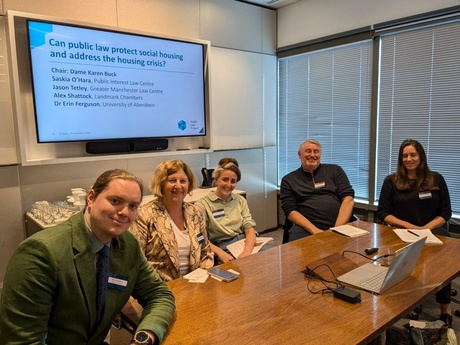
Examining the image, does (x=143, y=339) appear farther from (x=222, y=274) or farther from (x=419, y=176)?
(x=419, y=176)

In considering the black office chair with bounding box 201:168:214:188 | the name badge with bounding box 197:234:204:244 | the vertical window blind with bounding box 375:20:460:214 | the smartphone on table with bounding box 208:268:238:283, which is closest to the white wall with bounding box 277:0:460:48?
the vertical window blind with bounding box 375:20:460:214

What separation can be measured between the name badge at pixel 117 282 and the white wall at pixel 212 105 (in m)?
1.95

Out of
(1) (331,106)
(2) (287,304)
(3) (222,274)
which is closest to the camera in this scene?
(2) (287,304)

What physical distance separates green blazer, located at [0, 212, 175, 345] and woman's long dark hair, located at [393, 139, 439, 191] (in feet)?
7.53

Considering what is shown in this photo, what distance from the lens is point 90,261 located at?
1197 millimetres

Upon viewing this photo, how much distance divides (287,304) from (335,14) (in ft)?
12.0

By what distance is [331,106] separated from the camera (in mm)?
4309

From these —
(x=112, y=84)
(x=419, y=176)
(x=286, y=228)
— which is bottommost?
(x=286, y=228)

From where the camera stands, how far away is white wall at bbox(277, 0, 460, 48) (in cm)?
344

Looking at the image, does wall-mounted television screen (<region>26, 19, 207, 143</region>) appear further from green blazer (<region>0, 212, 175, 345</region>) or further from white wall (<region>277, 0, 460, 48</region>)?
green blazer (<region>0, 212, 175, 345</region>)

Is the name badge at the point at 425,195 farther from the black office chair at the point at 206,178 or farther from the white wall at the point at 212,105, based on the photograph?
the white wall at the point at 212,105

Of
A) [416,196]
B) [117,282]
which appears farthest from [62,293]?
[416,196]

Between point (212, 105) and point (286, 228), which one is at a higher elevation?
point (212, 105)

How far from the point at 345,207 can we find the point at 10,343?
266 cm
